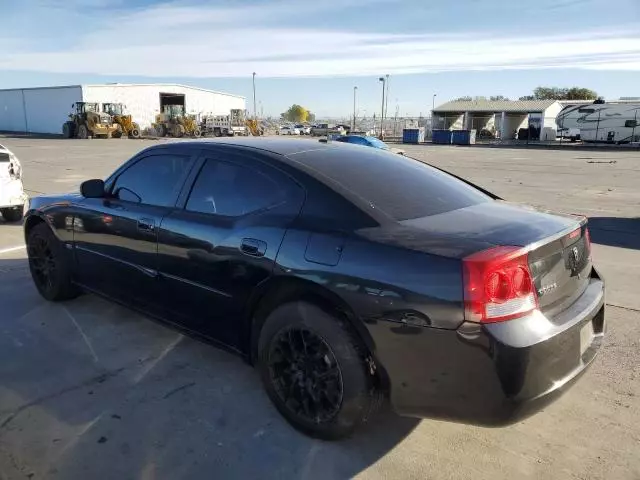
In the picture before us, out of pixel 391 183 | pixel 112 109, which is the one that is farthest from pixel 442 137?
pixel 391 183

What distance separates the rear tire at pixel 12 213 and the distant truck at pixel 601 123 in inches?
1794

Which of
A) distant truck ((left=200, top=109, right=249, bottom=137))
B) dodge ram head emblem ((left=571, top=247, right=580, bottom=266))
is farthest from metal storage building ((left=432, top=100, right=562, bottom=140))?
dodge ram head emblem ((left=571, top=247, right=580, bottom=266))

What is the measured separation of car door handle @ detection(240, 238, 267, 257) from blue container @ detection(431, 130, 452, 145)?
48.1 metres

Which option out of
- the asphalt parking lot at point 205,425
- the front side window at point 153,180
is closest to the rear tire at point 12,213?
the asphalt parking lot at point 205,425

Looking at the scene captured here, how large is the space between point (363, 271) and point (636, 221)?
8.50 m

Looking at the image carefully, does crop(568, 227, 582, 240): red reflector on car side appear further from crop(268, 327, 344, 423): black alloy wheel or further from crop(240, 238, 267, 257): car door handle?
crop(240, 238, 267, 257): car door handle

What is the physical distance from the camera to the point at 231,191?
3.21 m

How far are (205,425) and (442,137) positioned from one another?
49499 millimetres

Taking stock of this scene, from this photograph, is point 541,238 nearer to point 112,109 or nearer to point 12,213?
point 12,213

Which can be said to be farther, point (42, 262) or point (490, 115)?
point (490, 115)

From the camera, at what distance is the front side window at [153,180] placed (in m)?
3.56

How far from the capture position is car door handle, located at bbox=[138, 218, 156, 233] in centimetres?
352

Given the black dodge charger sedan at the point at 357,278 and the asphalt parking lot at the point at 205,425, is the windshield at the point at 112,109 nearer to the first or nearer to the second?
the asphalt parking lot at the point at 205,425

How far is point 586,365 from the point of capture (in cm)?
258
